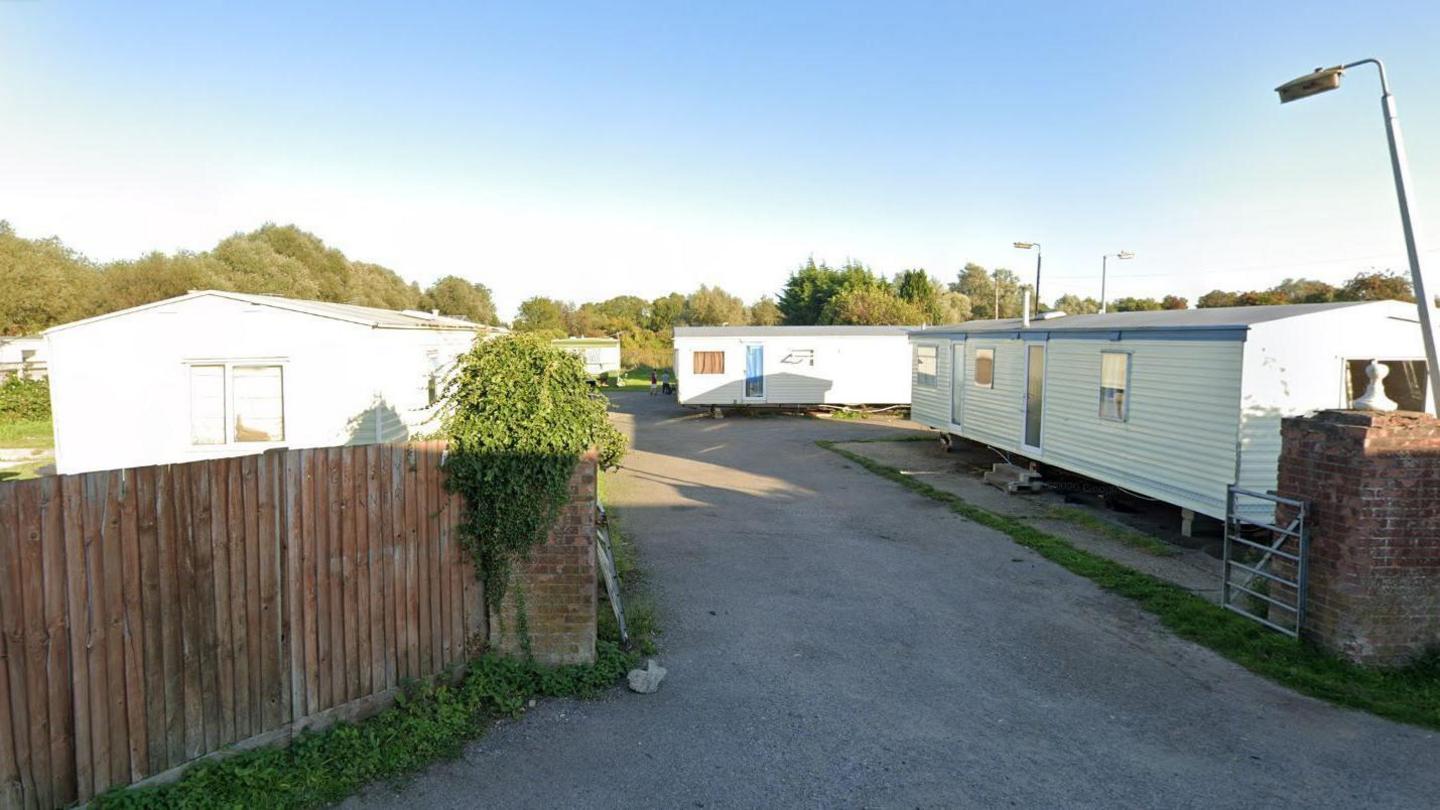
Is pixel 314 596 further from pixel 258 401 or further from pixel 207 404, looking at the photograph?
pixel 207 404

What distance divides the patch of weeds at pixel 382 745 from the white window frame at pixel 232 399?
6.95 m

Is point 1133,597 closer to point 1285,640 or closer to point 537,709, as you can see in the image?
point 1285,640

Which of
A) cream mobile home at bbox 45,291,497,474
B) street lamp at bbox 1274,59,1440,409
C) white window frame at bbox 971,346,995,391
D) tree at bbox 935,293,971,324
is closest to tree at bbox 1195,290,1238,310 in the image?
tree at bbox 935,293,971,324

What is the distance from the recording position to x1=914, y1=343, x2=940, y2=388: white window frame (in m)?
17.2

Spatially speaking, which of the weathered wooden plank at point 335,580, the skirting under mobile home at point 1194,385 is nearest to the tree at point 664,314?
the skirting under mobile home at point 1194,385

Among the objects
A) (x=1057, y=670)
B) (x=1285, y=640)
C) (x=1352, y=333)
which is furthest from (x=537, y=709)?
(x=1352, y=333)

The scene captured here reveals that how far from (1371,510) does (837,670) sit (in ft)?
12.5

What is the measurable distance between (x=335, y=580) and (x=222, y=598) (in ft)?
2.00

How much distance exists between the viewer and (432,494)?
5.01 m

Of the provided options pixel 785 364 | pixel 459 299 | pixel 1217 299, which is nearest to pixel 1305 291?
pixel 1217 299

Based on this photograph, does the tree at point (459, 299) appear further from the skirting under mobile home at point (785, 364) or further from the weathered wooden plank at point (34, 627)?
the weathered wooden plank at point (34, 627)

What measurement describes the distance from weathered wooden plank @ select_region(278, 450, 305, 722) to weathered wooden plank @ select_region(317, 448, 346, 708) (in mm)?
145

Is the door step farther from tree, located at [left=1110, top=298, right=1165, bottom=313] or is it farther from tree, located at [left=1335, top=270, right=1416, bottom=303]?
tree, located at [left=1110, top=298, right=1165, bottom=313]

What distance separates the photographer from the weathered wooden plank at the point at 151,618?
3.71 meters
